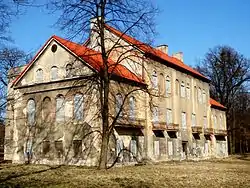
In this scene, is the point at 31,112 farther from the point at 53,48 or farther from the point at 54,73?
the point at 53,48

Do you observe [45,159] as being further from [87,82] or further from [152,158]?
[152,158]

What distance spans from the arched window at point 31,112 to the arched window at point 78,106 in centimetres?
484

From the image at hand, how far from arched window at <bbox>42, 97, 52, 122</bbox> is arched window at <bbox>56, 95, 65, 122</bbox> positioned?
85cm

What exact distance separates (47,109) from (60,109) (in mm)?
1611

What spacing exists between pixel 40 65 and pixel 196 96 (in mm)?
20412

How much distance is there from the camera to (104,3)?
2431 cm

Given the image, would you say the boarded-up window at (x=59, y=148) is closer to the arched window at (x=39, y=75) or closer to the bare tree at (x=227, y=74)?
the arched window at (x=39, y=75)

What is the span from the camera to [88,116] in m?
28.4

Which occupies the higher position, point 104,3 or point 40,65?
point 104,3

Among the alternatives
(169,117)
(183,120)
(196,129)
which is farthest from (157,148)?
(196,129)

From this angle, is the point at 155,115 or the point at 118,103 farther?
the point at 155,115

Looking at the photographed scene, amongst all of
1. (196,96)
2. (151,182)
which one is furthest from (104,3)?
(196,96)

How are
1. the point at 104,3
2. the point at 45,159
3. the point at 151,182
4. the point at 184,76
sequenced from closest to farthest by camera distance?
the point at 151,182, the point at 104,3, the point at 45,159, the point at 184,76

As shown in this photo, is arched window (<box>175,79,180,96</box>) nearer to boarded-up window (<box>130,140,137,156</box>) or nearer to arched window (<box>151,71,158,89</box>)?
arched window (<box>151,71,158,89</box>)
